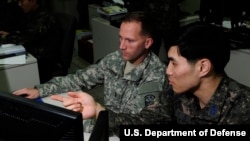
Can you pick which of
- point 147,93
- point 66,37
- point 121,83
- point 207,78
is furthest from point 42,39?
point 207,78

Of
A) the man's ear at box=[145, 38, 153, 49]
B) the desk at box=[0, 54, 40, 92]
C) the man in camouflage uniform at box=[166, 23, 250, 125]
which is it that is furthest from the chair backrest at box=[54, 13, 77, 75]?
the man in camouflage uniform at box=[166, 23, 250, 125]

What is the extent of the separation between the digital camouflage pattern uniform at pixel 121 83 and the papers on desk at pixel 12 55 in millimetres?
569

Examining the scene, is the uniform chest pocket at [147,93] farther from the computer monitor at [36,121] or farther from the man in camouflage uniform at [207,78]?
the computer monitor at [36,121]

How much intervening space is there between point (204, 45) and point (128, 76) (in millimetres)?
533

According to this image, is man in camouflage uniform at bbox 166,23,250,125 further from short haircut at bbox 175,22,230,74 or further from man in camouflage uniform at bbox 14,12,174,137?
man in camouflage uniform at bbox 14,12,174,137

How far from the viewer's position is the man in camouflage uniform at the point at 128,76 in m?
1.49

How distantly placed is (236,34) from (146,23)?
104cm

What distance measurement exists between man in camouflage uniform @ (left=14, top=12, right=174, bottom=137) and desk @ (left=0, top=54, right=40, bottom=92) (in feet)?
1.75

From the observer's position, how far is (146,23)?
154cm

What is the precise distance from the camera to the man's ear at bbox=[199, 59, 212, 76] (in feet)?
3.60

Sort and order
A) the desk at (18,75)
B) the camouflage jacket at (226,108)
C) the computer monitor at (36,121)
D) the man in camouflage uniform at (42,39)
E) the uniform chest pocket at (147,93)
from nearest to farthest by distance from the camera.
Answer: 1. the computer monitor at (36,121)
2. the camouflage jacket at (226,108)
3. the uniform chest pocket at (147,93)
4. the desk at (18,75)
5. the man in camouflage uniform at (42,39)

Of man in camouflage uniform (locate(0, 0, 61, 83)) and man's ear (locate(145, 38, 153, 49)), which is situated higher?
man's ear (locate(145, 38, 153, 49))

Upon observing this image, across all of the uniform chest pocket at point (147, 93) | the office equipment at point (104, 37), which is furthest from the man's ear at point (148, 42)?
the office equipment at point (104, 37)

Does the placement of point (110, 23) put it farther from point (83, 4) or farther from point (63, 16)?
point (83, 4)
